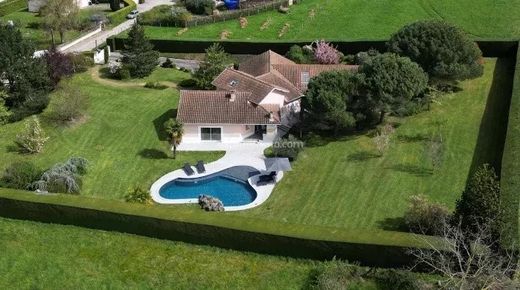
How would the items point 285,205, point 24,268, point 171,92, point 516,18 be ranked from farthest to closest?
1. point 516,18
2. point 171,92
3. point 285,205
4. point 24,268

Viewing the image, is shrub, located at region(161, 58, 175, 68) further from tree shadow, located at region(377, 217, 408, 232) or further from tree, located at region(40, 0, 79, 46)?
tree shadow, located at region(377, 217, 408, 232)

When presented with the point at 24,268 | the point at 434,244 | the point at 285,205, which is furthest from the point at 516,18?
the point at 24,268

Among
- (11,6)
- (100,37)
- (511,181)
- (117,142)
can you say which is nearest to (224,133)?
Result: (117,142)

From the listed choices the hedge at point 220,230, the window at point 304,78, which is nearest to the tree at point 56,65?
the window at point 304,78

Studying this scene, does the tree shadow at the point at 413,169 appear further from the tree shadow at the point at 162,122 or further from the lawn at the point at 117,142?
the tree shadow at the point at 162,122

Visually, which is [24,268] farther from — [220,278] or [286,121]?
[286,121]

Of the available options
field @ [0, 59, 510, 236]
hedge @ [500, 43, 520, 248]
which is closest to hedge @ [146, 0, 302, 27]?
field @ [0, 59, 510, 236]
